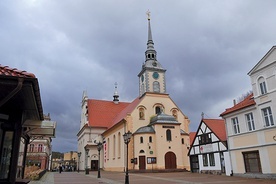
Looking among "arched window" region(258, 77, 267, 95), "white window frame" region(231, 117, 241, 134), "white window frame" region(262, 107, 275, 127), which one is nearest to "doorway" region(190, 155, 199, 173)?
"white window frame" region(231, 117, 241, 134)

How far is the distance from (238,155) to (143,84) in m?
27.4

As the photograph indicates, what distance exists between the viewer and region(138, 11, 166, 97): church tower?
4641cm

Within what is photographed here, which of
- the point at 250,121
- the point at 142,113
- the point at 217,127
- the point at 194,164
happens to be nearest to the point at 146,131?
the point at 142,113

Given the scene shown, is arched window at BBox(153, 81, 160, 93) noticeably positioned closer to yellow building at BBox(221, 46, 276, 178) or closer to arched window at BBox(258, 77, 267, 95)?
yellow building at BBox(221, 46, 276, 178)

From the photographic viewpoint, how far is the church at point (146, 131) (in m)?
37.2

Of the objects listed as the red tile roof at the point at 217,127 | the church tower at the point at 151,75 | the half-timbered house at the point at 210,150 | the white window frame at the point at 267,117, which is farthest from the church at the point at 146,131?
the white window frame at the point at 267,117

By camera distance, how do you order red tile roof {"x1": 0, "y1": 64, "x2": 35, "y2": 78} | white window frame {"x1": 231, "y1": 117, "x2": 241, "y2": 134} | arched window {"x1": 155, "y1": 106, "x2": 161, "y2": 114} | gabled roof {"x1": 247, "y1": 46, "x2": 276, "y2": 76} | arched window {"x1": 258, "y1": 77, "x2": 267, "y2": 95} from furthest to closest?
arched window {"x1": 155, "y1": 106, "x2": 161, "y2": 114} → white window frame {"x1": 231, "y1": 117, "x2": 241, "y2": 134} → arched window {"x1": 258, "y1": 77, "x2": 267, "y2": 95} → gabled roof {"x1": 247, "y1": 46, "x2": 276, "y2": 76} → red tile roof {"x1": 0, "y1": 64, "x2": 35, "y2": 78}

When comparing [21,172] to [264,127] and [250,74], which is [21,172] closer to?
[264,127]

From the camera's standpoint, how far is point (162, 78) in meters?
47.8

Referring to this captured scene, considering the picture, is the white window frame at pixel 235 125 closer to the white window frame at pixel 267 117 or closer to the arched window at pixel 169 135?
the white window frame at pixel 267 117

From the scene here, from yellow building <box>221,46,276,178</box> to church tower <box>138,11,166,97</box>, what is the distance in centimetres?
2344

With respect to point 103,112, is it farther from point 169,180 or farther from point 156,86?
point 169,180

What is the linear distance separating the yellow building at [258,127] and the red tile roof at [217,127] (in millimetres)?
2712

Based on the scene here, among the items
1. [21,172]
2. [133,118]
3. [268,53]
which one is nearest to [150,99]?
[133,118]
